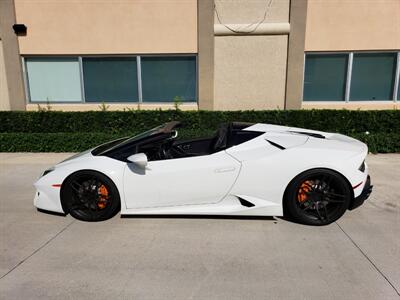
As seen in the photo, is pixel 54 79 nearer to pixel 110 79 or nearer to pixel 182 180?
pixel 110 79

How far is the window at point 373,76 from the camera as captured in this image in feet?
26.0

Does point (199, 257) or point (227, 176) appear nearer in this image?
point (199, 257)

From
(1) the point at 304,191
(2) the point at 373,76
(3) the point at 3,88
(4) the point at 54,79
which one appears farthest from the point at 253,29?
(3) the point at 3,88

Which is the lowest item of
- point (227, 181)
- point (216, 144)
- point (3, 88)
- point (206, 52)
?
point (227, 181)

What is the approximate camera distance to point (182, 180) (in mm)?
3303

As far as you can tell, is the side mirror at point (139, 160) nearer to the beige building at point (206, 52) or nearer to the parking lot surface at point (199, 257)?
the parking lot surface at point (199, 257)

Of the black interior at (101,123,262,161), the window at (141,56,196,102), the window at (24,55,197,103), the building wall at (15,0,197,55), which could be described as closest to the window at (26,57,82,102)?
the window at (24,55,197,103)

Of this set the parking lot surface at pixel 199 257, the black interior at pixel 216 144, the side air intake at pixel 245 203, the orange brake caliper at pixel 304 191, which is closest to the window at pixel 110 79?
the black interior at pixel 216 144

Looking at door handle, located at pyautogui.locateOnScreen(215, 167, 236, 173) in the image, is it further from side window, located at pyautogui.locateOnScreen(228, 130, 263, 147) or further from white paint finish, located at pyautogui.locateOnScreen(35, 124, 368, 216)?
side window, located at pyautogui.locateOnScreen(228, 130, 263, 147)

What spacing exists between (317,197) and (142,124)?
5460mm

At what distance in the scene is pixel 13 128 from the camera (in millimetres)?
7996

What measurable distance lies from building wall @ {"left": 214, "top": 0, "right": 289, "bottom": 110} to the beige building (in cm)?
3

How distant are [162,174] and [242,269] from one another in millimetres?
1326

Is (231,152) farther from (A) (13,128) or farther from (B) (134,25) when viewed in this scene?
(A) (13,128)
